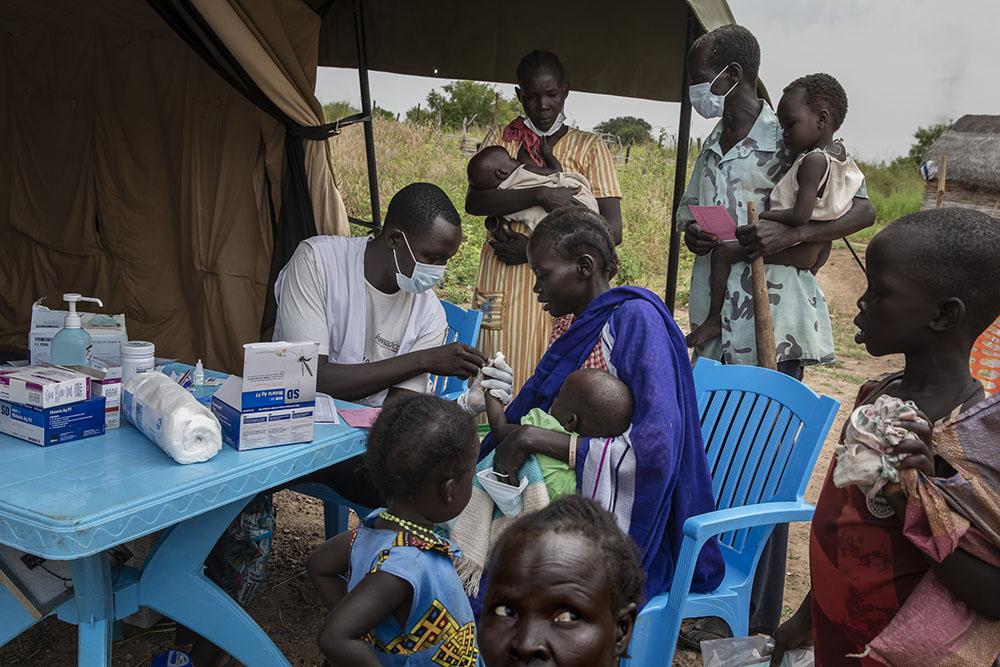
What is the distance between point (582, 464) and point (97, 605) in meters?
1.28

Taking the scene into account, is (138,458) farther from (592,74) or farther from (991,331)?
(592,74)

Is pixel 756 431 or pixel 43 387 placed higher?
pixel 43 387

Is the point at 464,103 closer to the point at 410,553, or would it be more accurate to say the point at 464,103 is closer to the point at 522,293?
the point at 522,293

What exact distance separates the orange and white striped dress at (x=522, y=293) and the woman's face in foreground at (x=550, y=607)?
243 centimetres

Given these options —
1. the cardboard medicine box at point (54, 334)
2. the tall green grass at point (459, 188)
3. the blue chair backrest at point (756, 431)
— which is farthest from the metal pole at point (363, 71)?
the tall green grass at point (459, 188)

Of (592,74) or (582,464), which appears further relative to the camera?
(592,74)

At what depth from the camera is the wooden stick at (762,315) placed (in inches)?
116

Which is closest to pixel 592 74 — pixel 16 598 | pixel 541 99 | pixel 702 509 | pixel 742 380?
pixel 541 99

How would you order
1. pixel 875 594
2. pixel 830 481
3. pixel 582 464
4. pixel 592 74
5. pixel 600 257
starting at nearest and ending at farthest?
1. pixel 875 594
2. pixel 830 481
3. pixel 582 464
4. pixel 600 257
5. pixel 592 74

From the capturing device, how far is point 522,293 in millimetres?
3633

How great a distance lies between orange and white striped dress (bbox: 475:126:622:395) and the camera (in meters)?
3.64

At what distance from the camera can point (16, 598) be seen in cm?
195

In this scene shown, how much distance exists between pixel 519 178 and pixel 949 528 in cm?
247

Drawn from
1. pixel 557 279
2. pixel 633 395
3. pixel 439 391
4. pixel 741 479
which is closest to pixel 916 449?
pixel 633 395
